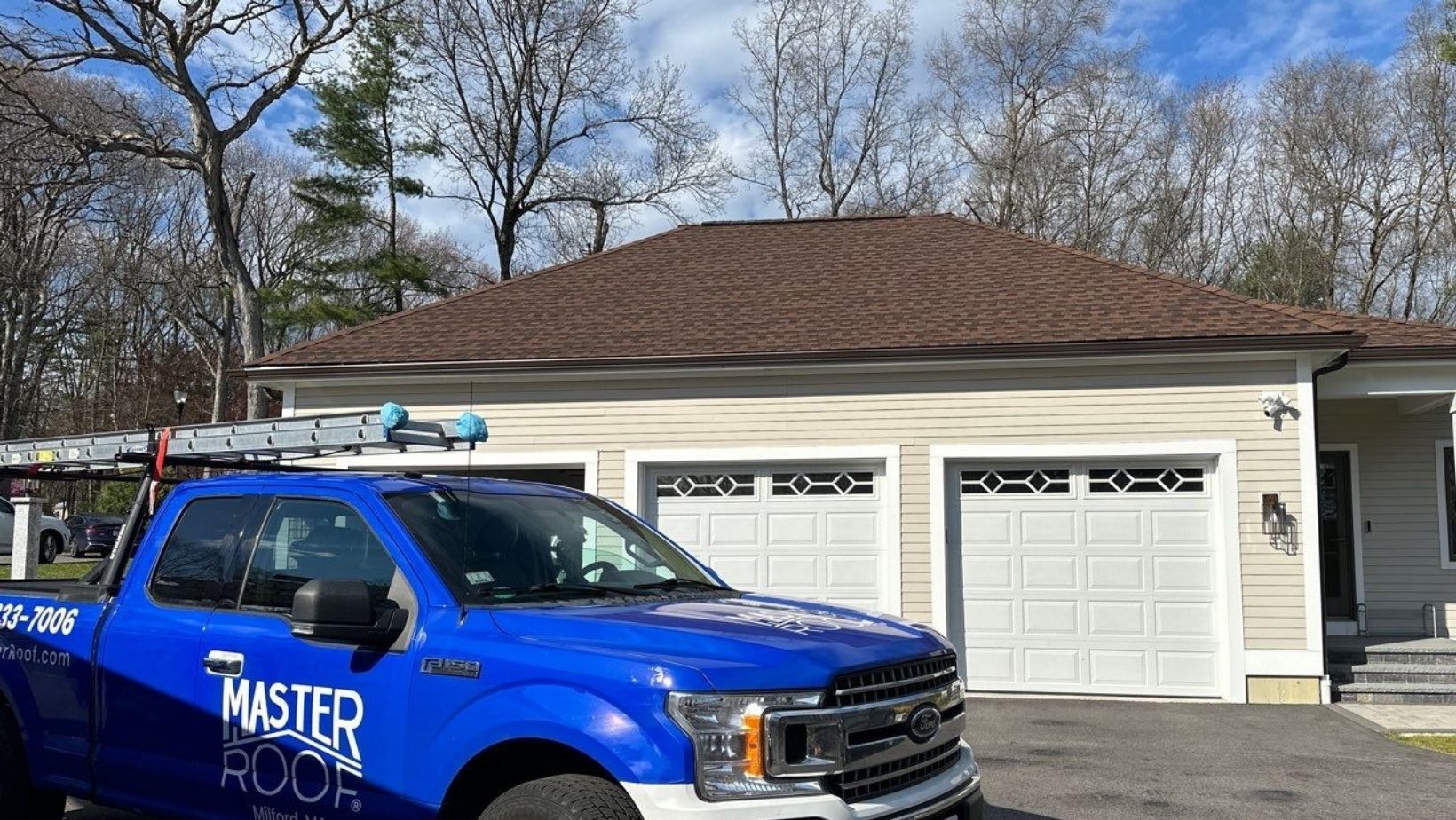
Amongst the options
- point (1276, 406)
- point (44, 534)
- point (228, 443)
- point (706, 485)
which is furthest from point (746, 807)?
point (44, 534)

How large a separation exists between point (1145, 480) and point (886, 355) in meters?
2.85

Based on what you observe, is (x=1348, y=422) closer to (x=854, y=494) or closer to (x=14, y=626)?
(x=854, y=494)

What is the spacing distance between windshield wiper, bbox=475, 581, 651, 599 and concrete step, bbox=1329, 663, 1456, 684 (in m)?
9.24

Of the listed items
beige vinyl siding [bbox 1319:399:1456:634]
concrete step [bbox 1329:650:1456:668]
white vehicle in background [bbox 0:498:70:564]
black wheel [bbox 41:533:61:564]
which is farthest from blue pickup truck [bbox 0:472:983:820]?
black wheel [bbox 41:533:61:564]

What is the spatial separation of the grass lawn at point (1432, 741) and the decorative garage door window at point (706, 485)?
6.16 metres

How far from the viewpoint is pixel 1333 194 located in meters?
30.9

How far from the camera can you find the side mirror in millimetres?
3646

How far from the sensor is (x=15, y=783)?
4.93 m

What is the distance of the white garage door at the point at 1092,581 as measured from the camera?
10812 millimetres

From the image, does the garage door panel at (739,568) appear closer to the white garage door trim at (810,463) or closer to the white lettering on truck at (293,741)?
the white garage door trim at (810,463)

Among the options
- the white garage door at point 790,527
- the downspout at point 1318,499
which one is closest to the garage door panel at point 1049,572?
the white garage door at point 790,527

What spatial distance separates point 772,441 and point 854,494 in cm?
102

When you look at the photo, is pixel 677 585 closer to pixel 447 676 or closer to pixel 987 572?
pixel 447 676

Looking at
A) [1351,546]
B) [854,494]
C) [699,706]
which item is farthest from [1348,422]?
[699,706]
